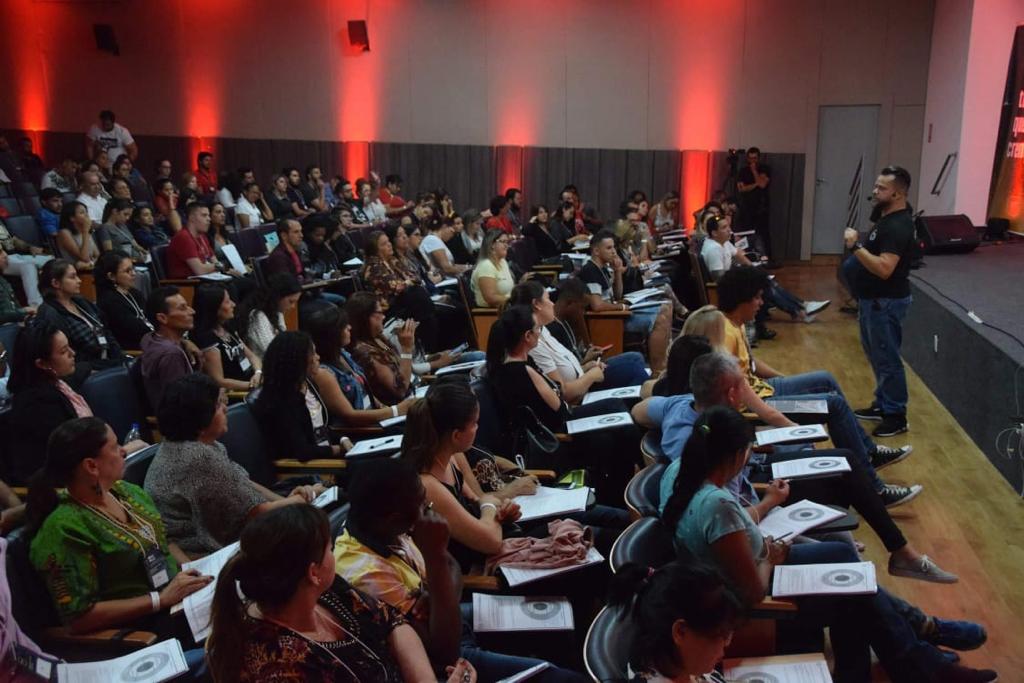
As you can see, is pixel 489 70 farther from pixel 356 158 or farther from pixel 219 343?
pixel 219 343

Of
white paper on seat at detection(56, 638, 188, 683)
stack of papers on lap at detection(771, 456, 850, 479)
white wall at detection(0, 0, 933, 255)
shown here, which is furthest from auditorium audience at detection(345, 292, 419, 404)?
white wall at detection(0, 0, 933, 255)

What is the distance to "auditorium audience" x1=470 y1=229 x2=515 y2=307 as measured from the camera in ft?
19.9

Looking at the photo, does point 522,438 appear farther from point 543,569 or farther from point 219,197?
point 219,197

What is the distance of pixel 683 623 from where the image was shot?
5.83 ft

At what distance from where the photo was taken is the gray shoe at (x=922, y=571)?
3.21 m

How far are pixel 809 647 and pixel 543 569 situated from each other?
79 cm

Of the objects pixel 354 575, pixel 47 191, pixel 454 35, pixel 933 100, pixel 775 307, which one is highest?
pixel 454 35

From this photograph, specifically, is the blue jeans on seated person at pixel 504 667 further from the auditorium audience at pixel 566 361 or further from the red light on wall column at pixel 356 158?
the red light on wall column at pixel 356 158

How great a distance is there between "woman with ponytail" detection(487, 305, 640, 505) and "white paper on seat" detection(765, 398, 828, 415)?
60 cm

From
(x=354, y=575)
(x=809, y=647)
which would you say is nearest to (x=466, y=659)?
(x=354, y=575)

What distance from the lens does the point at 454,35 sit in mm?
12250

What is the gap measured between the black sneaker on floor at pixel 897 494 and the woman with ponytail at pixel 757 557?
1.38m

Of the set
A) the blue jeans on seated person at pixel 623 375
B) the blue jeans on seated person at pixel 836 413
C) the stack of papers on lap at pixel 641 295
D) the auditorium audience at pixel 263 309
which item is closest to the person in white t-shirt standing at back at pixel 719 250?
the stack of papers on lap at pixel 641 295

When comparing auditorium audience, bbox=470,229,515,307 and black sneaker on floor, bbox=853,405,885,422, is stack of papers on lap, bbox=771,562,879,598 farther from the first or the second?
auditorium audience, bbox=470,229,515,307
